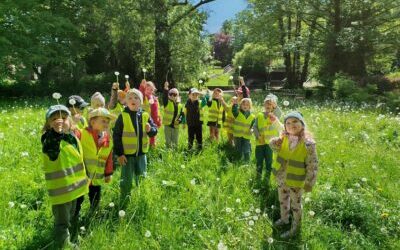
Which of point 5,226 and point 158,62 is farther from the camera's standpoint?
point 158,62

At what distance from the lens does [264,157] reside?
745cm

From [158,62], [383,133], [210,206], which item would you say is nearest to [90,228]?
[210,206]

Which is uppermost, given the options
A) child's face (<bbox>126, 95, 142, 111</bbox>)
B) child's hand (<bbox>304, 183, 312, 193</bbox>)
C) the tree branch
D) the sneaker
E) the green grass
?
the tree branch

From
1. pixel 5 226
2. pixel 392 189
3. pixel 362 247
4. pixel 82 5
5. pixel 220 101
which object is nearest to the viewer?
pixel 5 226

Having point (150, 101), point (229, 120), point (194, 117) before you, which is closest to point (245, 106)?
point (229, 120)

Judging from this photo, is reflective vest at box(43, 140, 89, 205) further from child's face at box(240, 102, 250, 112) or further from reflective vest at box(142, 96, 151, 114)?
child's face at box(240, 102, 250, 112)

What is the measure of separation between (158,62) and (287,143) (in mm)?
20403

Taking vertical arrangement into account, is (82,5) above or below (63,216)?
above

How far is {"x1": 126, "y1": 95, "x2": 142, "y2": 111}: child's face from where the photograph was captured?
5867 millimetres

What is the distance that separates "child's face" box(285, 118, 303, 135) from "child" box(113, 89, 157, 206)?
2.03m

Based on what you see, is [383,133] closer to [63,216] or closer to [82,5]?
[63,216]

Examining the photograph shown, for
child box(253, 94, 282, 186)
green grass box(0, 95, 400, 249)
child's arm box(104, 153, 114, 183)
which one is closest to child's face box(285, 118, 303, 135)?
green grass box(0, 95, 400, 249)

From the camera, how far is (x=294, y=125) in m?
5.29

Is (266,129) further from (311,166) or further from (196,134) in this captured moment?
(196,134)
